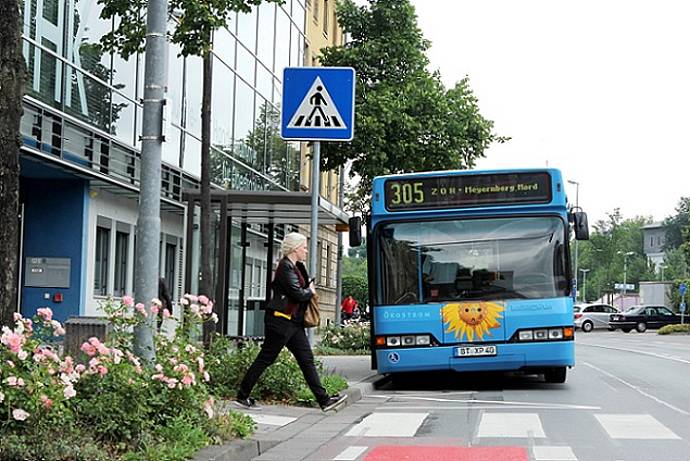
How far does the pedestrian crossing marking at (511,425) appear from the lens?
10.5m

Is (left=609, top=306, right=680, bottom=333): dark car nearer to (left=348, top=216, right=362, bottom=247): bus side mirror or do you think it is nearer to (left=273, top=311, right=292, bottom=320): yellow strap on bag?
(left=348, top=216, right=362, bottom=247): bus side mirror

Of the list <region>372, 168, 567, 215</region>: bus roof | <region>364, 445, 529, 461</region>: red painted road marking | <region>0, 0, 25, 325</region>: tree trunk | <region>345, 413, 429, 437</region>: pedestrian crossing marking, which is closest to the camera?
<region>0, 0, 25, 325</region>: tree trunk

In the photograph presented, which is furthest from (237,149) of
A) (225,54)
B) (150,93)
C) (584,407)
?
(150,93)

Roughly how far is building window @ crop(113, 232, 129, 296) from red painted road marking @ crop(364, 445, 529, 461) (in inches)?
623

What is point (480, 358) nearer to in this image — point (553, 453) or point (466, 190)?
point (466, 190)

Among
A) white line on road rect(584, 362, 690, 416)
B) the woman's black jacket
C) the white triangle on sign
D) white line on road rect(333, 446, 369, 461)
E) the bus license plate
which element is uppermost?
the white triangle on sign

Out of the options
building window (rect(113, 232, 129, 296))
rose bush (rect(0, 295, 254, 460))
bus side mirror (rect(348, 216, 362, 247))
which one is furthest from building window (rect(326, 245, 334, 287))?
rose bush (rect(0, 295, 254, 460))

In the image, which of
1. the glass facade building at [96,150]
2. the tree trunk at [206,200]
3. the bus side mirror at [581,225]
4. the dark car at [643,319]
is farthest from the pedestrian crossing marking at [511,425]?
the dark car at [643,319]

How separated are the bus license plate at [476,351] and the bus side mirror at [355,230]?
2239 millimetres

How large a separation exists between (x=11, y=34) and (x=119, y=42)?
854 centimetres

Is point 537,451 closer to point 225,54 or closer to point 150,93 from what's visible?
point 150,93

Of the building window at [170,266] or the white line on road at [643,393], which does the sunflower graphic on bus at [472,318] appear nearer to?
the white line on road at [643,393]

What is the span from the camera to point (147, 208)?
30.6ft

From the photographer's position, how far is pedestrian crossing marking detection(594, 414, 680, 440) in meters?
10.4
